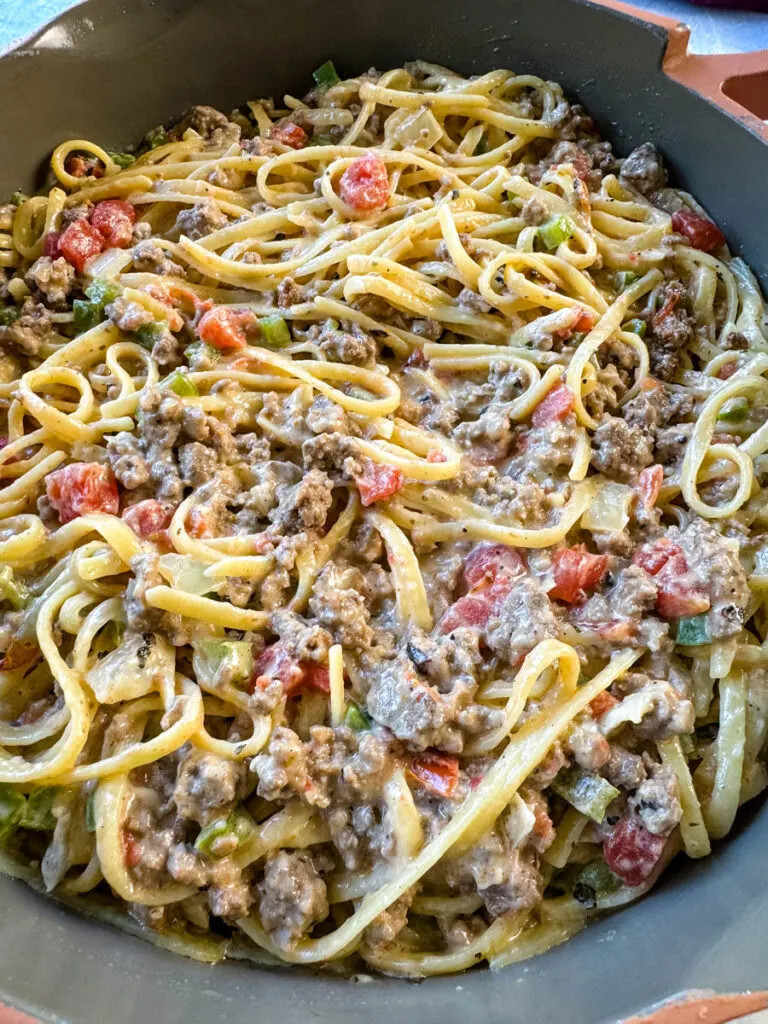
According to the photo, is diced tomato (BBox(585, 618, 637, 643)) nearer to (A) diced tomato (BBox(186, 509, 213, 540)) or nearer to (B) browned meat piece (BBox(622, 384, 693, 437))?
(B) browned meat piece (BBox(622, 384, 693, 437))

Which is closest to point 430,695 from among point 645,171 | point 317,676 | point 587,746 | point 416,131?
point 317,676

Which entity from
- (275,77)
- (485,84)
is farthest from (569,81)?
(275,77)

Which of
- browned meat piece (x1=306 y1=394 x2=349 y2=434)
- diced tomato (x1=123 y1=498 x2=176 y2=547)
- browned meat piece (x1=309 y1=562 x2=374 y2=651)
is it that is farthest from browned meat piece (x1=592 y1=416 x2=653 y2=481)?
diced tomato (x1=123 y1=498 x2=176 y2=547)

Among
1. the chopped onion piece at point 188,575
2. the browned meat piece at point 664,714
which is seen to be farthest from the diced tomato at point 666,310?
the chopped onion piece at point 188,575

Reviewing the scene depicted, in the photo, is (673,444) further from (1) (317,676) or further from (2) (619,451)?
(1) (317,676)

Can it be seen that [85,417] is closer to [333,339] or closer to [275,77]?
[333,339]
